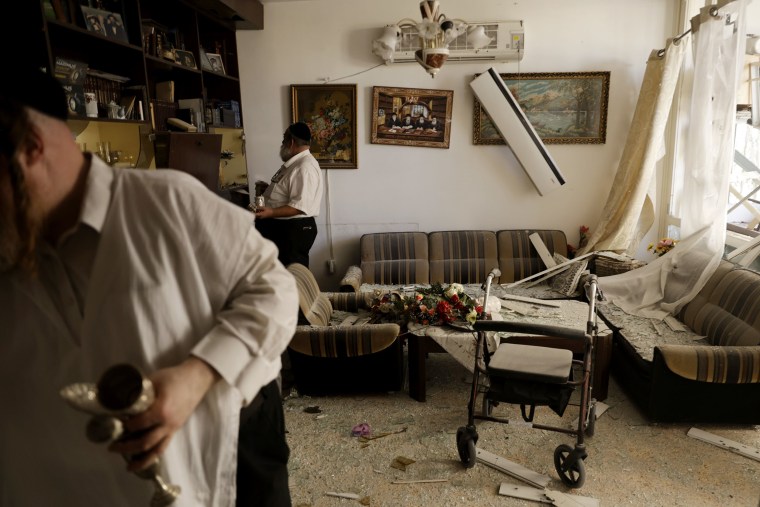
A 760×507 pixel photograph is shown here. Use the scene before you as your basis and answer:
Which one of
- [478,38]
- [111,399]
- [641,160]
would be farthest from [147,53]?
[641,160]

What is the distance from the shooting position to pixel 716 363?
8.24 feet

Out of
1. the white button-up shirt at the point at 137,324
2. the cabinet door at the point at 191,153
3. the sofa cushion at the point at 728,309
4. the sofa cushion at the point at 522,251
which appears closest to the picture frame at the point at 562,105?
the sofa cushion at the point at 522,251

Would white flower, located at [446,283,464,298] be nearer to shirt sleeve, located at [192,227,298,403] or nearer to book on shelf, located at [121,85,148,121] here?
book on shelf, located at [121,85,148,121]

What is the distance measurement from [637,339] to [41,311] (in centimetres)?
324

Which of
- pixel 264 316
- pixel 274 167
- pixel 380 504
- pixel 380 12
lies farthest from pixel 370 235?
pixel 264 316

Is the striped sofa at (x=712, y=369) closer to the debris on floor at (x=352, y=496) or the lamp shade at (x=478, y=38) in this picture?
the debris on floor at (x=352, y=496)

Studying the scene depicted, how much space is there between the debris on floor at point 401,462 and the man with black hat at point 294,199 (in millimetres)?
2024

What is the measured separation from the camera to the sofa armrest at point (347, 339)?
2.93 meters

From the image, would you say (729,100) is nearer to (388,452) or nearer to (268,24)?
(388,452)

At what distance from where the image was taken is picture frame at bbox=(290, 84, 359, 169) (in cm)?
473

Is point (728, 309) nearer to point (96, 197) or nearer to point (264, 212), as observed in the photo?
point (264, 212)

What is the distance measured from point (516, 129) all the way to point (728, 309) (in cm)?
227

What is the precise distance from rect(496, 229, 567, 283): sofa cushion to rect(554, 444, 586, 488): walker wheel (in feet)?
7.75

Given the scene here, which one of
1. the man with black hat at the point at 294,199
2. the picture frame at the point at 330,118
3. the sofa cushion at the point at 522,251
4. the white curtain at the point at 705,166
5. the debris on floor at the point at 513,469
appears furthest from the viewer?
the picture frame at the point at 330,118
